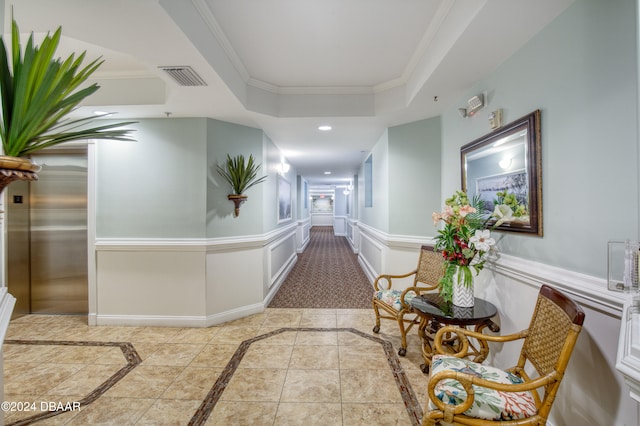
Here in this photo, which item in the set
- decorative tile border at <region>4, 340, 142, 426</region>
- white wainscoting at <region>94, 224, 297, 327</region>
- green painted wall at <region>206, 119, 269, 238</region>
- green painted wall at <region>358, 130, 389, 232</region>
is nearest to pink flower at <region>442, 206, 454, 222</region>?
green painted wall at <region>358, 130, 389, 232</region>

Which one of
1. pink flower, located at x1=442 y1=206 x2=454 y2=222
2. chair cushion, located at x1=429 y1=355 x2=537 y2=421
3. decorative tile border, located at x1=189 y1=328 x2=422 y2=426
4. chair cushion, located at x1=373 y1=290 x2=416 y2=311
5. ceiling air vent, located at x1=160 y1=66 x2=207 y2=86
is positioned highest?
ceiling air vent, located at x1=160 y1=66 x2=207 y2=86

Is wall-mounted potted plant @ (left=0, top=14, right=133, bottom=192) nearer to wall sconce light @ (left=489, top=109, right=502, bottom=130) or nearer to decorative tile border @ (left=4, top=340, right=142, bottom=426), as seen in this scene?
decorative tile border @ (left=4, top=340, right=142, bottom=426)

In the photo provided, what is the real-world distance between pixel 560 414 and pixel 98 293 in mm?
4304

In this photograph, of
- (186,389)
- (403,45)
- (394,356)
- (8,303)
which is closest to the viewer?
(8,303)

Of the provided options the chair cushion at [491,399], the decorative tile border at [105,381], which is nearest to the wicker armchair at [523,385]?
the chair cushion at [491,399]

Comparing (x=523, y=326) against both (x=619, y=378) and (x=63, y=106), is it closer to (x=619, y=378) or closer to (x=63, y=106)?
(x=619, y=378)

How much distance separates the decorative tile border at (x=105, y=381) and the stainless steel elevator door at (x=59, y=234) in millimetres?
709

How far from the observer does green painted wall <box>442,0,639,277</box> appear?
1195mm

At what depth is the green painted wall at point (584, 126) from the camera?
120 centimetres

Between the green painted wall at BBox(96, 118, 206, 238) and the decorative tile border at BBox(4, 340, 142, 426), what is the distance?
1.14 m

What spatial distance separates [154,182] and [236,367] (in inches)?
88.2

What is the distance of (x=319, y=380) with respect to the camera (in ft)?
7.05

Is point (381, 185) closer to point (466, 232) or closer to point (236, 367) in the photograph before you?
point (466, 232)

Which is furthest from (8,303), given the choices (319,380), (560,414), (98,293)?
(560,414)
